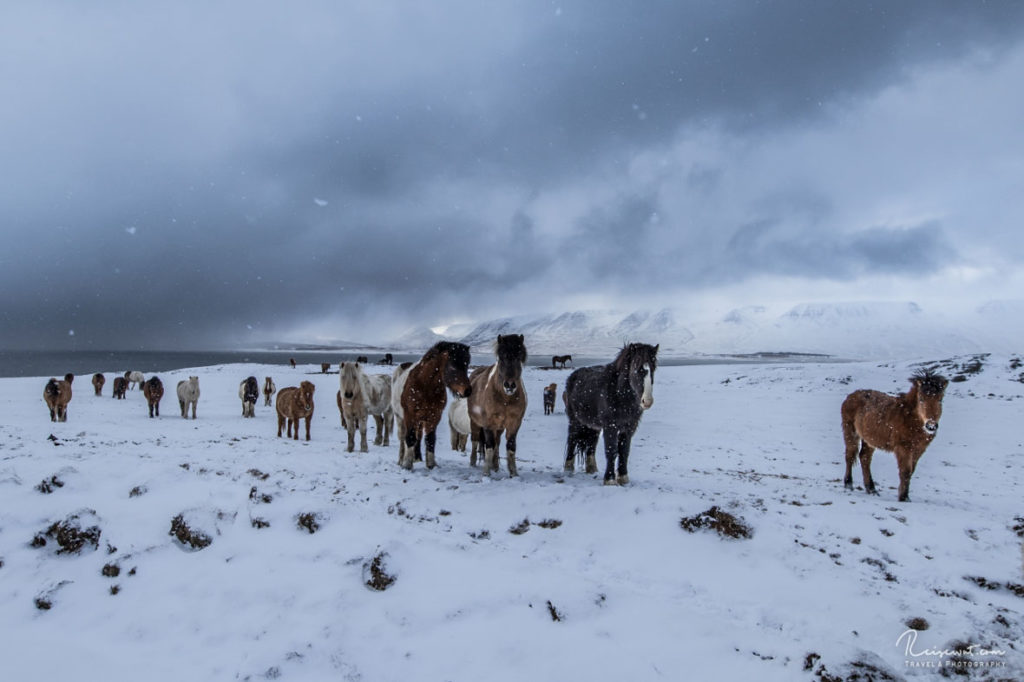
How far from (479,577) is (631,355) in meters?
3.83

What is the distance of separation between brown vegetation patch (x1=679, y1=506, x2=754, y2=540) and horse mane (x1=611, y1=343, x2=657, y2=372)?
2051 millimetres

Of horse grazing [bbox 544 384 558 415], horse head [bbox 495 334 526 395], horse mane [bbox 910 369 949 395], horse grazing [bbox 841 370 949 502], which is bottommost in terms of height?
horse grazing [bbox 544 384 558 415]

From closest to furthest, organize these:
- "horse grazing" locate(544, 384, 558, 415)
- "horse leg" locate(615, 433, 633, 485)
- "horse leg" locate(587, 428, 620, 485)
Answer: "horse leg" locate(587, 428, 620, 485)
"horse leg" locate(615, 433, 633, 485)
"horse grazing" locate(544, 384, 558, 415)

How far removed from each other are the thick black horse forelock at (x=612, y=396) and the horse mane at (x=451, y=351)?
2204mm

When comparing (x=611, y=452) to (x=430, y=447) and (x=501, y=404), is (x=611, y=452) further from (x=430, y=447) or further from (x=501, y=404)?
(x=430, y=447)

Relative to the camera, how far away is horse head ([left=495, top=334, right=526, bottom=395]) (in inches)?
263

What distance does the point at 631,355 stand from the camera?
6.99 m

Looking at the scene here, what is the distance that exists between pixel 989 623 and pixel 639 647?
2965 millimetres

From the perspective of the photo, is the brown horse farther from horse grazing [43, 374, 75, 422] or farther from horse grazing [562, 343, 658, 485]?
horse grazing [562, 343, 658, 485]

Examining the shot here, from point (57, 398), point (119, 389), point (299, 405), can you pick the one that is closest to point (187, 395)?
point (57, 398)

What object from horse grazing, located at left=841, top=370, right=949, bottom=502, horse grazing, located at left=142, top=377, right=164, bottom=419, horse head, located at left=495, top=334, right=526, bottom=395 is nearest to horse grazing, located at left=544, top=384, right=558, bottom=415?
horse grazing, located at left=841, top=370, right=949, bottom=502

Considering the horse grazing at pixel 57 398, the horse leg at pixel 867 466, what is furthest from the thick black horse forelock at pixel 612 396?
the horse grazing at pixel 57 398

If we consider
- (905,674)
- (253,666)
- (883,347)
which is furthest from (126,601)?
(883,347)

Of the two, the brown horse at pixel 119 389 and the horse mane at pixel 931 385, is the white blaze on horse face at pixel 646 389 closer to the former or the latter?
the horse mane at pixel 931 385
